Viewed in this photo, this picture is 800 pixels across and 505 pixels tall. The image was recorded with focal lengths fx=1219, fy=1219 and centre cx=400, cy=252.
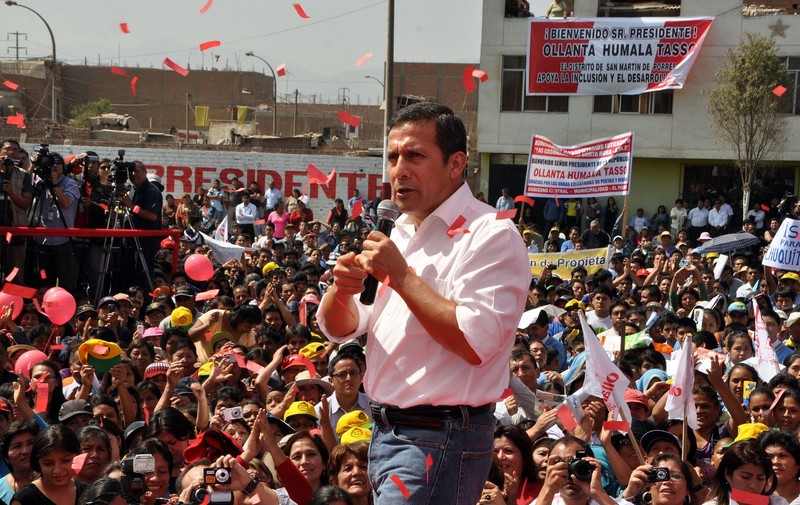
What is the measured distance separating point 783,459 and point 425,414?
3.64 meters

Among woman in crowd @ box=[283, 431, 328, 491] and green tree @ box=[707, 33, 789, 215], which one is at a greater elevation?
green tree @ box=[707, 33, 789, 215]

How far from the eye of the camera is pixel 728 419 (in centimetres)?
791

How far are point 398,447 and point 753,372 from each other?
19.0ft

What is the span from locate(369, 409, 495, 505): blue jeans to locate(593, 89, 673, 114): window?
25.7 m

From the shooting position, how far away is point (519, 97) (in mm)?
29156

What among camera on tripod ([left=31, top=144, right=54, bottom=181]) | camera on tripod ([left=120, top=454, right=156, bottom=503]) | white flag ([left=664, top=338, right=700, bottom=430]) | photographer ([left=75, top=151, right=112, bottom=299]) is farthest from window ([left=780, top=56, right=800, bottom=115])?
camera on tripod ([left=120, top=454, right=156, bottom=503])

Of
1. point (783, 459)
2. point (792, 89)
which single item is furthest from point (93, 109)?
point (783, 459)

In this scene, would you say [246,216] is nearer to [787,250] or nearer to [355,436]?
[787,250]

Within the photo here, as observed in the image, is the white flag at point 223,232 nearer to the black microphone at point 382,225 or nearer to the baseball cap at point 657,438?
the baseball cap at point 657,438

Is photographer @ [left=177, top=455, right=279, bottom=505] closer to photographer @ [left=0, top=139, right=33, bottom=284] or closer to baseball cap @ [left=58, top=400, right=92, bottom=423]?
baseball cap @ [left=58, top=400, right=92, bottom=423]

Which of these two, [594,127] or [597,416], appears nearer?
[597,416]

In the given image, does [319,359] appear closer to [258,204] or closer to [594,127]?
[258,204]

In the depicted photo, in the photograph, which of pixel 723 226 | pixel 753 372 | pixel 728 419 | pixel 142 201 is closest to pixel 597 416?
pixel 728 419

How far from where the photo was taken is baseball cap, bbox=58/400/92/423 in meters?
7.16
